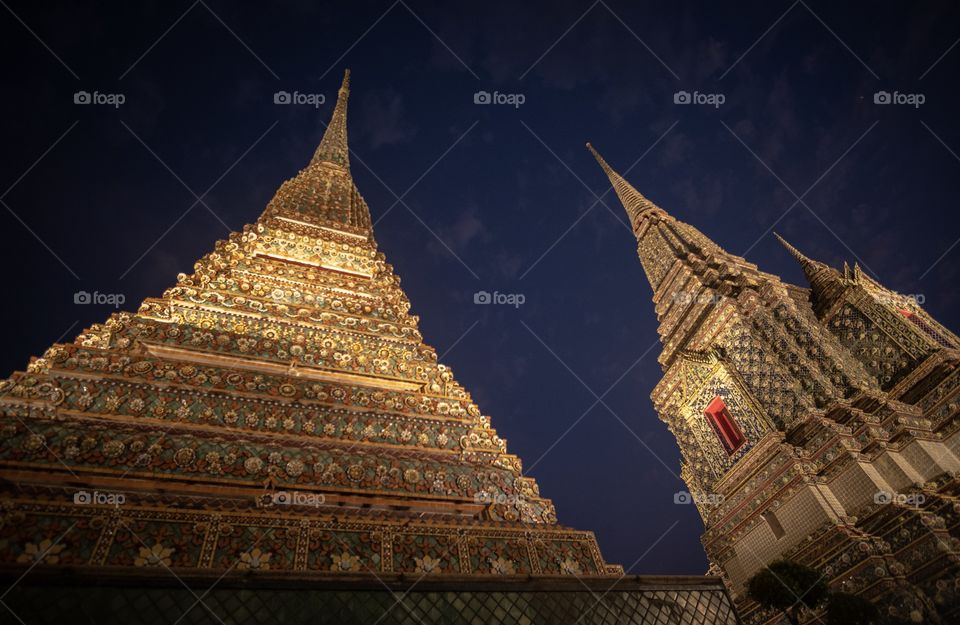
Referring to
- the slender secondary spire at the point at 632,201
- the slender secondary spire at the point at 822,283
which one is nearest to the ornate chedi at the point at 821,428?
the slender secondary spire at the point at 822,283

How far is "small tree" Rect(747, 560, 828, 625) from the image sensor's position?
19.8 ft

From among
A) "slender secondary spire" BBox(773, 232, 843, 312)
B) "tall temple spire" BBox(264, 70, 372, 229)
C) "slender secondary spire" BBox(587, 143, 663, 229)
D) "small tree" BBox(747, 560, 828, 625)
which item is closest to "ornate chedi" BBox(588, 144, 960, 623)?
"slender secondary spire" BBox(773, 232, 843, 312)

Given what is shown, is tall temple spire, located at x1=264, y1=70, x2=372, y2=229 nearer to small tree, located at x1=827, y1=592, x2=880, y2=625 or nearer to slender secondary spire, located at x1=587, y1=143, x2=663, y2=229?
small tree, located at x1=827, y1=592, x2=880, y2=625

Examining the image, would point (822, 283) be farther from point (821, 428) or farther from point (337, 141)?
point (337, 141)

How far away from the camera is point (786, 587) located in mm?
6121

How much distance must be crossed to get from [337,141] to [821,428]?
15.6 meters

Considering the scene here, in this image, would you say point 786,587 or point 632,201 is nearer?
point 786,587

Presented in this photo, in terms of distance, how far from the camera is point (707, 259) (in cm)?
1752

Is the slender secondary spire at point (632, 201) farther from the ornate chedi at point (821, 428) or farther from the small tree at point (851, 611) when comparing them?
the small tree at point (851, 611)

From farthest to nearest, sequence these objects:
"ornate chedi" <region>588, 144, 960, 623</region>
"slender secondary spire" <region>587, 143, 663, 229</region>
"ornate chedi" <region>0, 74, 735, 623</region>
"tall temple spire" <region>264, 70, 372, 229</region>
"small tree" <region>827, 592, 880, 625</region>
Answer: "slender secondary spire" <region>587, 143, 663, 229</region>, "tall temple spire" <region>264, 70, 372, 229</region>, "ornate chedi" <region>588, 144, 960, 623</region>, "small tree" <region>827, 592, 880, 625</region>, "ornate chedi" <region>0, 74, 735, 623</region>

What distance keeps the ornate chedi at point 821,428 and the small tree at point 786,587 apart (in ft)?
9.15

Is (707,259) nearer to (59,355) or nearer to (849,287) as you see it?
(849,287)

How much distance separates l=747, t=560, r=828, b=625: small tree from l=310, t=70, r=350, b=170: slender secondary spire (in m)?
13.9

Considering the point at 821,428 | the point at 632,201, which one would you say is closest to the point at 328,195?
the point at 821,428
